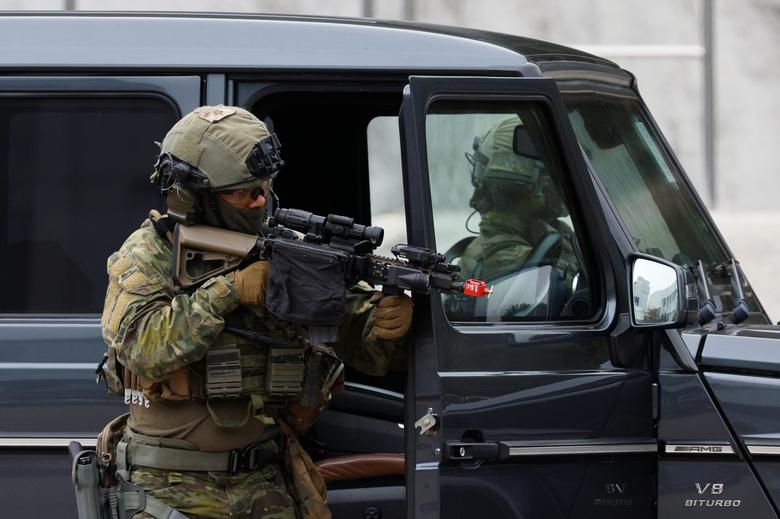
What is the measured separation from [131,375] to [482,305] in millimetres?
947

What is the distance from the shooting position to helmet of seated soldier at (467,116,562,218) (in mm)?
3291

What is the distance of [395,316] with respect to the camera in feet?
9.73

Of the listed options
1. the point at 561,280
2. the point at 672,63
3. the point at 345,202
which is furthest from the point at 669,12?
the point at 561,280

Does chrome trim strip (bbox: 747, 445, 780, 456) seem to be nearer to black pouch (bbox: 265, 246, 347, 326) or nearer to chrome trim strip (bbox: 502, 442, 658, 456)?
chrome trim strip (bbox: 502, 442, 658, 456)

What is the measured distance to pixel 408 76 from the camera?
10.9ft

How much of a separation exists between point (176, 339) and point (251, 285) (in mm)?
218

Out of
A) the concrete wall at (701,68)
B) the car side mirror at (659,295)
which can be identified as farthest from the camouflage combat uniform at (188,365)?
the concrete wall at (701,68)

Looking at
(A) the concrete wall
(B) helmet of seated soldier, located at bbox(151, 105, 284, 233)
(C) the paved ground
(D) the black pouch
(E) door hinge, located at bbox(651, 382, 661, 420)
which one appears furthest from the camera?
(A) the concrete wall

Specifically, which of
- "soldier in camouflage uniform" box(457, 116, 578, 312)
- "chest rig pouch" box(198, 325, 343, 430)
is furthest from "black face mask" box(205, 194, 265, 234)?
"soldier in camouflage uniform" box(457, 116, 578, 312)

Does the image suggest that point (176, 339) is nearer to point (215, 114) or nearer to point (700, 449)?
point (215, 114)

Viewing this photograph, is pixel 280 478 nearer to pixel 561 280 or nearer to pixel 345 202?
pixel 561 280

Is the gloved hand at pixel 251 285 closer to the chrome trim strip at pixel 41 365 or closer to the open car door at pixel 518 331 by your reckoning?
the open car door at pixel 518 331

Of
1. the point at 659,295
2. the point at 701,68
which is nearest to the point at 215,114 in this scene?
the point at 659,295

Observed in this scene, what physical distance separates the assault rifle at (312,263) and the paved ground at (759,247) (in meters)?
6.85
